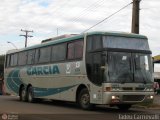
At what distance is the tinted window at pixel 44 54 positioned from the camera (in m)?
24.2

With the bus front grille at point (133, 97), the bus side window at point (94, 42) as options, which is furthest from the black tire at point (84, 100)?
the bus side window at point (94, 42)

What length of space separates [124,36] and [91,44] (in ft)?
4.75

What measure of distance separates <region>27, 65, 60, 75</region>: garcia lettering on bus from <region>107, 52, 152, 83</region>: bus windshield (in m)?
4.75

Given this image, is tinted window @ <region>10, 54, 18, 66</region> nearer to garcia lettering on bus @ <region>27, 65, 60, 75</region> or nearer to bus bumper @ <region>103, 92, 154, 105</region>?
garcia lettering on bus @ <region>27, 65, 60, 75</region>

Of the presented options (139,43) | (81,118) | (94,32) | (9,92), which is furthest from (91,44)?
(9,92)

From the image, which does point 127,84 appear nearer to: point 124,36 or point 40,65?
point 124,36

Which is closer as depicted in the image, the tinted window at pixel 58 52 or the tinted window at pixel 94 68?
the tinted window at pixel 94 68

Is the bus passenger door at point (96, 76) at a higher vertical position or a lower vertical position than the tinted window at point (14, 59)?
lower

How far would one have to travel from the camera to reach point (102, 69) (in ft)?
61.0

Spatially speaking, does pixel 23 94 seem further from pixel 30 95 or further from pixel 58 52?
pixel 58 52

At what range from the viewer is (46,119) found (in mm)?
14820

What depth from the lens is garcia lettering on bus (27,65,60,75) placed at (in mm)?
23109

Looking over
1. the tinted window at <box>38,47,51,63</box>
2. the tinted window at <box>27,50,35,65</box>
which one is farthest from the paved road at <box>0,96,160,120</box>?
the tinted window at <box>27,50,35,65</box>

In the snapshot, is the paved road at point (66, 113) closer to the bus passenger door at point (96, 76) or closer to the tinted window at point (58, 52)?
the bus passenger door at point (96, 76)
